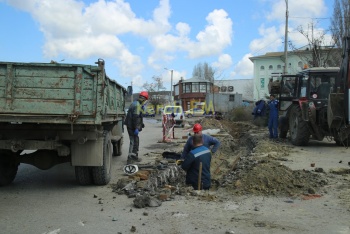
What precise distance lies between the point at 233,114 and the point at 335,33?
1083 cm

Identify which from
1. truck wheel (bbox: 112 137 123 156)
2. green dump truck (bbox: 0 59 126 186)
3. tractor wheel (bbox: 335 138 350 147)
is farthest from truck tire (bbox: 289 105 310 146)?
green dump truck (bbox: 0 59 126 186)

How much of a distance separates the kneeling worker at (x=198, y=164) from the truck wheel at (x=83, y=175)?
1784mm

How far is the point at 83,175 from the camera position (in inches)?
290

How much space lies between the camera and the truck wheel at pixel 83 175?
286 inches

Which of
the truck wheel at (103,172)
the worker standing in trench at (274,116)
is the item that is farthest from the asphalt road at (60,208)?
the worker standing in trench at (274,116)

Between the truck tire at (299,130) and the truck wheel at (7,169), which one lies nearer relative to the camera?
the truck wheel at (7,169)

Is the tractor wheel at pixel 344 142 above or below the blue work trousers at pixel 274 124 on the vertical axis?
below

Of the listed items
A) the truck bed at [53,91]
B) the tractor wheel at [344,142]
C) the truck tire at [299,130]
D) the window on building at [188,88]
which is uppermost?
the window on building at [188,88]

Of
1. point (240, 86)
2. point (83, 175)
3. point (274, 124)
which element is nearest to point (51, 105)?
point (83, 175)

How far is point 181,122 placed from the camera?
28.5 m

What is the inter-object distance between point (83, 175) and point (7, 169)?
5.12ft

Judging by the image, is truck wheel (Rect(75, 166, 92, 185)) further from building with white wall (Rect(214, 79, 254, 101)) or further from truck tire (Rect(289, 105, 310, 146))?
building with white wall (Rect(214, 79, 254, 101))

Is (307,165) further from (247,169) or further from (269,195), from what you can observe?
(269,195)

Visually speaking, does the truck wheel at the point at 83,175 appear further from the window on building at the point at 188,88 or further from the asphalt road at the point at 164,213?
the window on building at the point at 188,88
